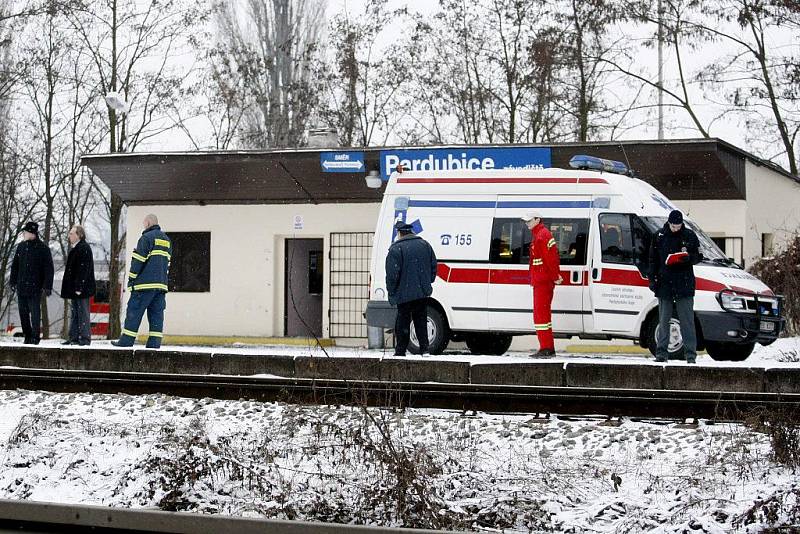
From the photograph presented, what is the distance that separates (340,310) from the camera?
2217 centimetres

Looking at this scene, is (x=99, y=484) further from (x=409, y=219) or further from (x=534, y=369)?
(x=409, y=219)

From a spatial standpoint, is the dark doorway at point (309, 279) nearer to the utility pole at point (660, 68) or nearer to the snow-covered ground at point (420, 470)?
the utility pole at point (660, 68)

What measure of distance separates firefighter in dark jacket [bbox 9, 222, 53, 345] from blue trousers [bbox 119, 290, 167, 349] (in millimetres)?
1795

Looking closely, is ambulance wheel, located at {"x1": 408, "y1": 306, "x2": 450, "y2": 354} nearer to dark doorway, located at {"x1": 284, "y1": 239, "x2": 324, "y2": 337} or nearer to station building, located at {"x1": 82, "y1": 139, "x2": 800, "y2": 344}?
station building, located at {"x1": 82, "y1": 139, "x2": 800, "y2": 344}

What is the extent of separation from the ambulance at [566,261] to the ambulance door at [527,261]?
0.04 feet

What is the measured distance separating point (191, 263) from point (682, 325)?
12967mm

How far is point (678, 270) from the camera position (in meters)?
12.6

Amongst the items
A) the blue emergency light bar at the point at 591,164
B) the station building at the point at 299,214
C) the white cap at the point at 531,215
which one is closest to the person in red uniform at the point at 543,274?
the white cap at the point at 531,215

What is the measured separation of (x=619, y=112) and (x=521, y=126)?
2643 mm

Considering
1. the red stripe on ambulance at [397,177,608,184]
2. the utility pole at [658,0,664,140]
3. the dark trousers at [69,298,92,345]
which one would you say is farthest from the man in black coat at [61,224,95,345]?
the utility pole at [658,0,664,140]

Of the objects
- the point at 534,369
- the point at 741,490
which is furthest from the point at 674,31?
the point at 741,490

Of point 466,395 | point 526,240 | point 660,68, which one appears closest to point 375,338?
point 526,240

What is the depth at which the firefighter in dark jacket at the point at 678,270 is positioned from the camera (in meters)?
12.5

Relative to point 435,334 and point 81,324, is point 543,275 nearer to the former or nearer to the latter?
point 435,334
